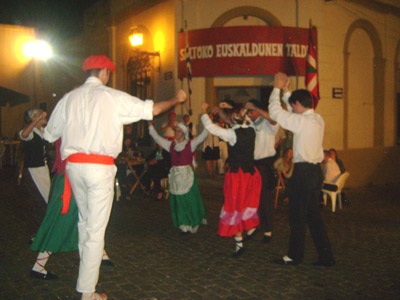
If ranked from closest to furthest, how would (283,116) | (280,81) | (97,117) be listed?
(97,117) → (283,116) → (280,81)

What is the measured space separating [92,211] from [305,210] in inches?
99.0

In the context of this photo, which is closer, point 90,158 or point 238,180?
point 90,158

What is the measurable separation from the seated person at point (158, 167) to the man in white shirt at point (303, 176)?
4998 millimetres

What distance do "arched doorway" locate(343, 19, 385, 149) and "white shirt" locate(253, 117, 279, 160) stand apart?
6.84 metres

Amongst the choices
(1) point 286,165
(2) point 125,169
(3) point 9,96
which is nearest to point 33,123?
(2) point 125,169

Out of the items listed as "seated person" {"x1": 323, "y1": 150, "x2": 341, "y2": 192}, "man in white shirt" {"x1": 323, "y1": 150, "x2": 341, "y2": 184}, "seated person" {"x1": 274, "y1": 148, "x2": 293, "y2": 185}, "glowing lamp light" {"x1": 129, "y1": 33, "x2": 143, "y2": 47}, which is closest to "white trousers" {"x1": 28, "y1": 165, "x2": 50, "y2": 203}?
"seated person" {"x1": 274, "y1": 148, "x2": 293, "y2": 185}

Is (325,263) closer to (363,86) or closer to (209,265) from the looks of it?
(209,265)

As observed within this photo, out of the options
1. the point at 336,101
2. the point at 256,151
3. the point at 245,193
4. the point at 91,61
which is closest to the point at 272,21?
the point at 336,101

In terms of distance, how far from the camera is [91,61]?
4129mm

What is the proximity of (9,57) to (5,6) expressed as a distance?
3.20 metres

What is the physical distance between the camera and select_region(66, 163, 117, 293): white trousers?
3.85 meters

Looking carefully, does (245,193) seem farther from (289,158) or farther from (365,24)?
(365,24)

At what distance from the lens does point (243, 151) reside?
5.67 meters

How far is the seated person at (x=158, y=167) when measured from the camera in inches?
392
